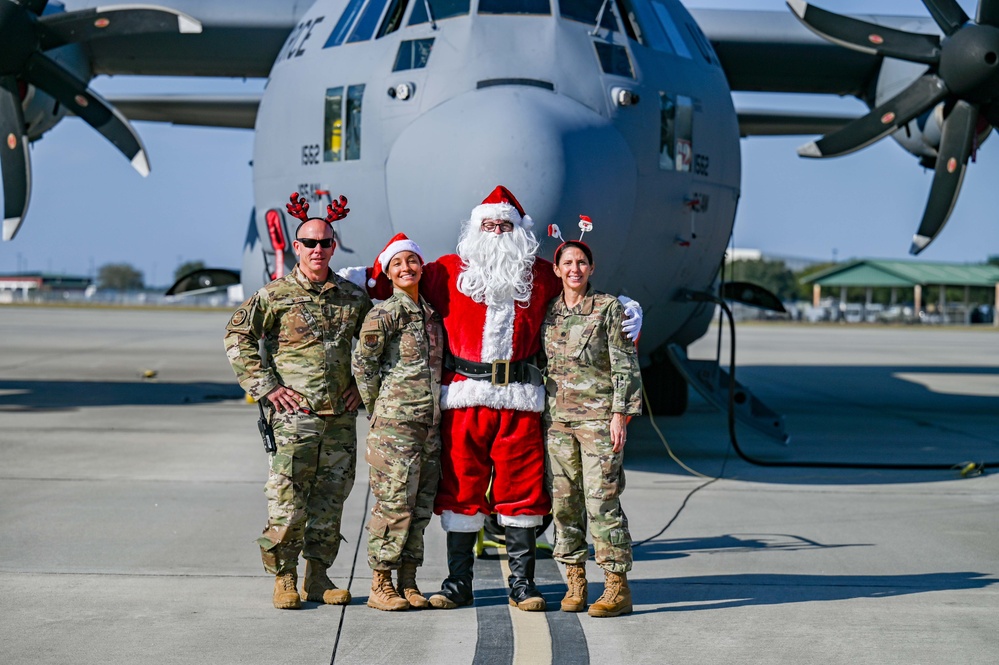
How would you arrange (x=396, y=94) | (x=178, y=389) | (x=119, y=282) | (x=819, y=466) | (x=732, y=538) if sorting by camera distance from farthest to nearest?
1. (x=119, y=282)
2. (x=178, y=389)
3. (x=819, y=466)
4. (x=396, y=94)
5. (x=732, y=538)

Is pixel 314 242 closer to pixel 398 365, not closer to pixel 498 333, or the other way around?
pixel 398 365

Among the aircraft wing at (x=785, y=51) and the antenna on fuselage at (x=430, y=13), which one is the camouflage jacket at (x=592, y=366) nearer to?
the antenna on fuselage at (x=430, y=13)

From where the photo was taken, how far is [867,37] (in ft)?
30.6

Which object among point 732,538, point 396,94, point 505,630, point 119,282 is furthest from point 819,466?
point 119,282

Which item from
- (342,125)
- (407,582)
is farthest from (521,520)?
(342,125)

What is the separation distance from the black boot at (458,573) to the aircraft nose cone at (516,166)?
222 centimetres

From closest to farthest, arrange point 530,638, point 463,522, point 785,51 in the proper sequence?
1. point 530,638
2. point 463,522
3. point 785,51

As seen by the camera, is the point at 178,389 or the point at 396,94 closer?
the point at 396,94

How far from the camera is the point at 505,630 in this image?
4.39m

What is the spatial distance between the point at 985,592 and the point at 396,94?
448 cm

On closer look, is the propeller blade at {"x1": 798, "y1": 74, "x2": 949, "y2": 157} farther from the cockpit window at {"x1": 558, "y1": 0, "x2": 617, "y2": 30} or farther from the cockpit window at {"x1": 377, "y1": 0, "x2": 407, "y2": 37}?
the cockpit window at {"x1": 377, "y1": 0, "x2": 407, "y2": 37}

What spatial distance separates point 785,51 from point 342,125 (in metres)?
6.08

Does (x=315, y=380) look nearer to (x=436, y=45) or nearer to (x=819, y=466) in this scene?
(x=436, y=45)

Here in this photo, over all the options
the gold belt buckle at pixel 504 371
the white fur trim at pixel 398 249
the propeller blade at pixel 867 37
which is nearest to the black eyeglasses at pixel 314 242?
the white fur trim at pixel 398 249
